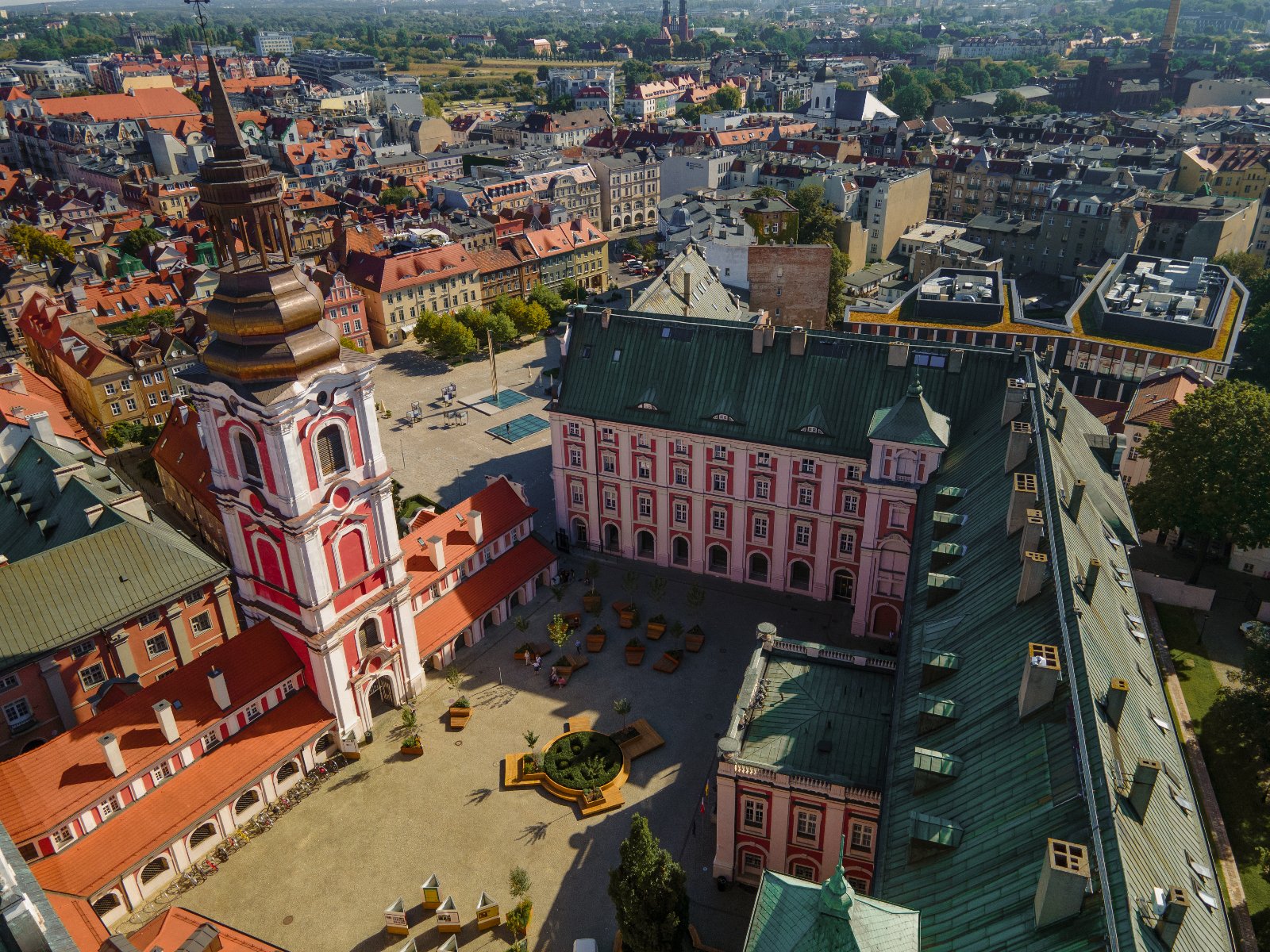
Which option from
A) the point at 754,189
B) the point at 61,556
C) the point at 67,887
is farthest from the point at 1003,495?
the point at 754,189

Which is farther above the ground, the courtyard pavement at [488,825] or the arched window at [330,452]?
the arched window at [330,452]

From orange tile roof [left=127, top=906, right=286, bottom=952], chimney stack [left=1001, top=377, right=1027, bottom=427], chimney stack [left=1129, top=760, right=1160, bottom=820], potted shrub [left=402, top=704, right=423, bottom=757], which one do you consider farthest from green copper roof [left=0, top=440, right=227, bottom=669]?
chimney stack [left=1129, top=760, right=1160, bottom=820]

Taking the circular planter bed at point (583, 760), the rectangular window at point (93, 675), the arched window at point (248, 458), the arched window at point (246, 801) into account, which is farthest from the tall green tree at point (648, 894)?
the rectangular window at point (93, 675)

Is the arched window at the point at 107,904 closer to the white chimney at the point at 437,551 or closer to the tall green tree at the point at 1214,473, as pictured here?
the white chimney at the point at 437,551

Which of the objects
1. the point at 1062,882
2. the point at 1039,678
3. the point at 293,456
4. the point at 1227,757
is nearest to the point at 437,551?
the point at 293,456

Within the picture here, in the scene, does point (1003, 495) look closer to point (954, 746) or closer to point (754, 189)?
point (954, 746)
